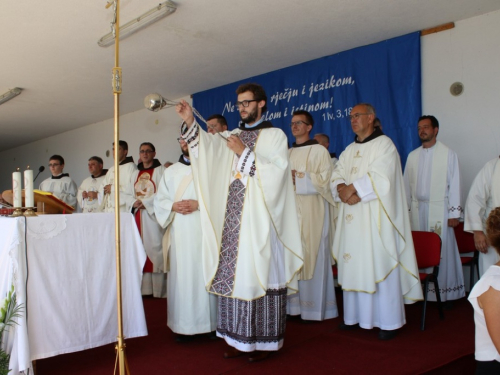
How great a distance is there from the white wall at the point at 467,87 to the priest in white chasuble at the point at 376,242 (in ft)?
6.49

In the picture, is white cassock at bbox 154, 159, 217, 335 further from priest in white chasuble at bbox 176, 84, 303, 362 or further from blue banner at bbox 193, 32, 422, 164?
blue banner at bbox 193, 32, 422, 164

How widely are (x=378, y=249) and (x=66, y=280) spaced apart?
2.43m

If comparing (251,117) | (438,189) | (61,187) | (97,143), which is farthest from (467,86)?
(97,143)

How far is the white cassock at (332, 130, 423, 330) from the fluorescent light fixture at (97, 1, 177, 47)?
106 inches

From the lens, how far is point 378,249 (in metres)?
4.14

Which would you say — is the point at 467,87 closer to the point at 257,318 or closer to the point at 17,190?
the point at 257,318

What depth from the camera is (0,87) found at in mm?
8953

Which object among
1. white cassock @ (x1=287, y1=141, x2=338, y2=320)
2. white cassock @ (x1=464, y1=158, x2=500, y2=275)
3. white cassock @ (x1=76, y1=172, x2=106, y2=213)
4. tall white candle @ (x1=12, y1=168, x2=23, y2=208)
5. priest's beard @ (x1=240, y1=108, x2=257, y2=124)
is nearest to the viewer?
tall white candle @ (x1=12, y1=168, x2=23, y2=208)

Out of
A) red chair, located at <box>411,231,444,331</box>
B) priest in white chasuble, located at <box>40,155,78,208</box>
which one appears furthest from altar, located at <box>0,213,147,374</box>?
priest in white chasuble, located at <box>40,155,78,208</box>

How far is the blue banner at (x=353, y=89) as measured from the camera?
6.20 m

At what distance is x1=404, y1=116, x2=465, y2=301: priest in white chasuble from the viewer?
5301mm

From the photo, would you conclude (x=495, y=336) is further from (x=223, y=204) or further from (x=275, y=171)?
(x=223, y=204)

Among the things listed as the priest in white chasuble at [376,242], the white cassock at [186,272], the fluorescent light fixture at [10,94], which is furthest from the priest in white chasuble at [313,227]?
the fluorescent light fixture at [10,94]

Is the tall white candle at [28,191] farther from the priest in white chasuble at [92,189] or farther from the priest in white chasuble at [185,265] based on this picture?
the priest in white chasuble at [92,189]
